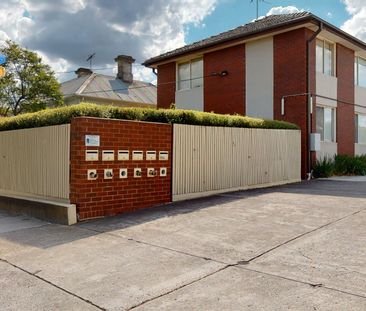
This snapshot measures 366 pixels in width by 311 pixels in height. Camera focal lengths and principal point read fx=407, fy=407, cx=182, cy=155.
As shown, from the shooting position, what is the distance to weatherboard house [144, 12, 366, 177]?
14922mm

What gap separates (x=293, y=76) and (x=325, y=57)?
205cm

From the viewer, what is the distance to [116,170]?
816 centimetres

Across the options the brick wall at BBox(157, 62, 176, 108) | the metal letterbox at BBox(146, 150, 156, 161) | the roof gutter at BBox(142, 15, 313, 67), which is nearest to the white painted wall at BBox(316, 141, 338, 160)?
the roof gutter at BBox(142, 15, 313, 67)

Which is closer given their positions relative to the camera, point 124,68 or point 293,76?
point 293,76

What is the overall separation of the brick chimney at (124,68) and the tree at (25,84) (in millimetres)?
10057

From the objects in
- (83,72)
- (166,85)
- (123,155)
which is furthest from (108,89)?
(123,155)

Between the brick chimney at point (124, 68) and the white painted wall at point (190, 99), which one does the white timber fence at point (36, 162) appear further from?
the brick chimney at point (124, 68)

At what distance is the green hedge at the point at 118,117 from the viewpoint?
26.3 ft

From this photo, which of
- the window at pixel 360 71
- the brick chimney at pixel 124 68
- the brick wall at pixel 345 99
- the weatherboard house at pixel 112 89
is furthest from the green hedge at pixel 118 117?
the brick chimney at pixel 124 68

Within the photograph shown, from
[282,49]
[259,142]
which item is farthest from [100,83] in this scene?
[259,142]

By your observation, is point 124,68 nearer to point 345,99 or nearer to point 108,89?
point 108,89

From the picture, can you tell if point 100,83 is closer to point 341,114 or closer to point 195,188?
point 341,114

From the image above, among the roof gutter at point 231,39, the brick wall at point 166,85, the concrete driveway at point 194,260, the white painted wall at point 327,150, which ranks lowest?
the concrete driveway at point 194,260

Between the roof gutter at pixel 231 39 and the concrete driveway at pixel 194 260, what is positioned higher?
the roof gutter at pixel 231 39
